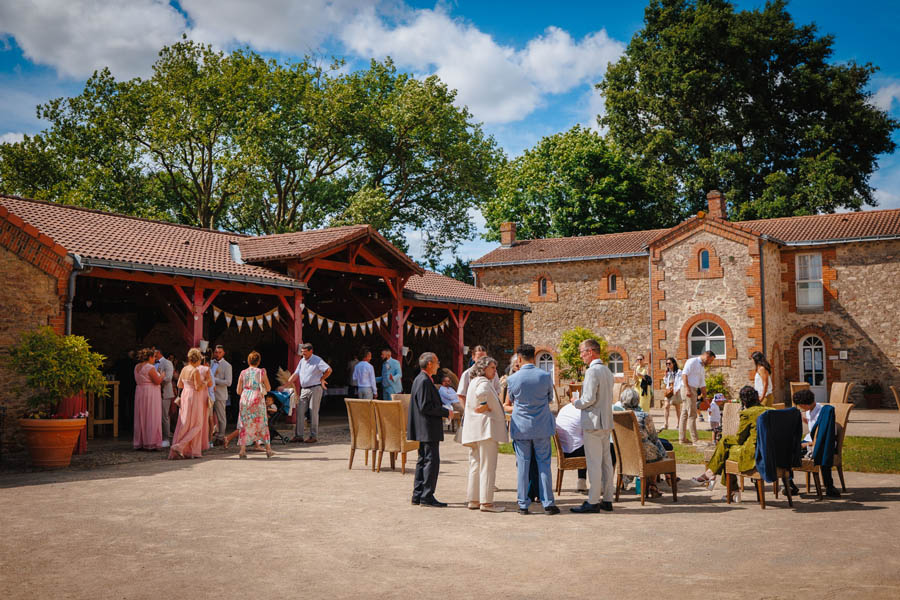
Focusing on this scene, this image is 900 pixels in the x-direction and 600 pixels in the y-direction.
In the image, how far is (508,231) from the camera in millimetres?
30719

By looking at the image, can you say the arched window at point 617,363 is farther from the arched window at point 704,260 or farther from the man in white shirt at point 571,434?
the man in white shirt at point 571,434

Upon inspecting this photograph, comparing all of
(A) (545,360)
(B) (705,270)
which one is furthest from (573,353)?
(B) (705,270)

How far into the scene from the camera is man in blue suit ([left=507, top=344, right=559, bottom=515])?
6.63 metres

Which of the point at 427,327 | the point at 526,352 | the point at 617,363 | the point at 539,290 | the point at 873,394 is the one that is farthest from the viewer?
the point at 539,290

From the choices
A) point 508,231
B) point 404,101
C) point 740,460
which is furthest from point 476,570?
point 404,101

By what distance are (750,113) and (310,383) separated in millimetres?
28969

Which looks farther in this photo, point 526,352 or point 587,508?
point 526,352

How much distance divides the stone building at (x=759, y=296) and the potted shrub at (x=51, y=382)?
56.3 feet

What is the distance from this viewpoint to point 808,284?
2456 centimetres

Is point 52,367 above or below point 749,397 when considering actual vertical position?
above

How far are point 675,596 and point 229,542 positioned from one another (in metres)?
3.16

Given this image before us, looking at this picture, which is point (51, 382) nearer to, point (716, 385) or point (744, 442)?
point (744, 442)

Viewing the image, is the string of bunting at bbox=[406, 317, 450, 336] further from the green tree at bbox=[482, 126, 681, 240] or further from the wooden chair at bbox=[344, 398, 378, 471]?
the green tree at bbox=[482, 126, 681, 240]

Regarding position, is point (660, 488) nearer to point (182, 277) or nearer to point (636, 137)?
point (182, 277)
